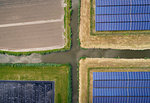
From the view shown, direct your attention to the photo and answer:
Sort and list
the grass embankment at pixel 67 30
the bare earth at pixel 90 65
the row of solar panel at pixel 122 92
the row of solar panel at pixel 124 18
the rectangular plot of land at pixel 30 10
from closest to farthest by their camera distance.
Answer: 1. the row of solar panel at pixel 122 92
2. the row of solar panel at pixel 124 18
3. the bare earth at pixel 90 65
4. the grass embankment at pixel 67 30
5. the rectangular plot of land at pixel 30 10

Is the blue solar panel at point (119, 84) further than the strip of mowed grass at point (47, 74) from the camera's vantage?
No

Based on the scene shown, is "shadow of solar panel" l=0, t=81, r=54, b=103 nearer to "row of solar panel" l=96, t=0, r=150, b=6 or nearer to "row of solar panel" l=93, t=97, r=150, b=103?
"row of solar panel" l=93, t=97, r=150, b=103

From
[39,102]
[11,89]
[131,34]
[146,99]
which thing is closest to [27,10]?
[11,89]

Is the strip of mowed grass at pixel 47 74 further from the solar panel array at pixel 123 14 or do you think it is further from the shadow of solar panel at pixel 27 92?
the solar panel array at pixel 123 14

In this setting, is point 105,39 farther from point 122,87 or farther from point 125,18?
point 122,87

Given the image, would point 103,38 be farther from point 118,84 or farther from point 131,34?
point 118,84

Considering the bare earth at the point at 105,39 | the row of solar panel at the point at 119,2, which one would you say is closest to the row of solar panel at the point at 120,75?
the bare earth at the point at 105,39

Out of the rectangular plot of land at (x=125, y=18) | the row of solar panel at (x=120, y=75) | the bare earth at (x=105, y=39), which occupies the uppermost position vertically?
the rectangular plot of land at (x=125, y=18)
